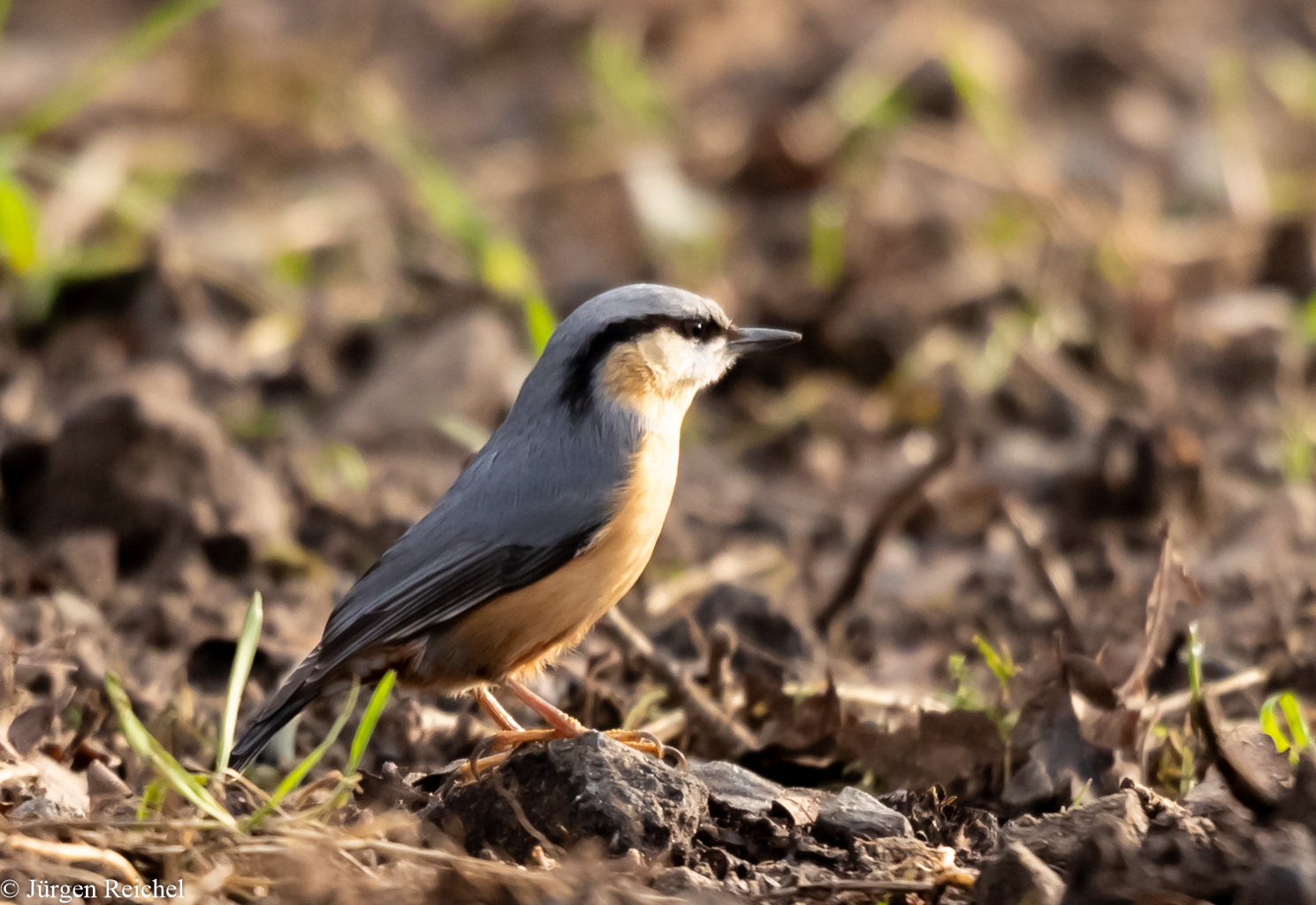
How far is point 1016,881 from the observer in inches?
106

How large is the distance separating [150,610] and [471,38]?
251 inches

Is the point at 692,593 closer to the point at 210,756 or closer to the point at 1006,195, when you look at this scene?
the point at 210,756

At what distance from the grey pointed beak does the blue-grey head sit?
10cm

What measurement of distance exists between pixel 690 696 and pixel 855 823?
0.76 metres

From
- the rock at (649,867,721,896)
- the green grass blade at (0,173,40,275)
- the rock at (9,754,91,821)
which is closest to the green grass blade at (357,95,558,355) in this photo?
the green grass blade at (0,173,40,275)

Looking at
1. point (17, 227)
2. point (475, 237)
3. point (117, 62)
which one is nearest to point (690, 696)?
point (475, 237)

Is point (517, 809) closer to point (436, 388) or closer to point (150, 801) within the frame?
point (150, 801)

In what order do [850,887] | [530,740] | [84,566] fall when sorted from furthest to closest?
[84,566], [530,740], [850,887]

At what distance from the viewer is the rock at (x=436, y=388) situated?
19.6 feet

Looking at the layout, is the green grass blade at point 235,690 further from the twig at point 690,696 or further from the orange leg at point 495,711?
the twig at point 690,696

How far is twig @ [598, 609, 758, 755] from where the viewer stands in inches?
150

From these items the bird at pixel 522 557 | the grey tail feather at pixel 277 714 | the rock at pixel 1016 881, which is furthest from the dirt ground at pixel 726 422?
the bird at pixel 522 557

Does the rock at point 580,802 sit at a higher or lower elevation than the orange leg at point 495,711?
higher

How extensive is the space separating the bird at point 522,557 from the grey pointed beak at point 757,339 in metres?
0.53
